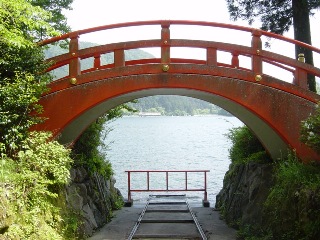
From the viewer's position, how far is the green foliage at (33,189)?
6281mm

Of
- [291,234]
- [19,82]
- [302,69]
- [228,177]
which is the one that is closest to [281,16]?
[302,69]

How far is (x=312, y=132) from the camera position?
309 inches

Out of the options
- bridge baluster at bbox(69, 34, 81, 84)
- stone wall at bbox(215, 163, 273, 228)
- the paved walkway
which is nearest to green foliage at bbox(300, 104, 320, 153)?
stone wall at bbox(215, 163, 273, 228)

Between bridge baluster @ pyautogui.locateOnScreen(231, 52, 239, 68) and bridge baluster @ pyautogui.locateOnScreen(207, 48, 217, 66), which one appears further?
bridge baluster @ pyautogui.locateOnScreen(231, 52, 239, 68)

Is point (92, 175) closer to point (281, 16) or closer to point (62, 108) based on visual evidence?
point (62, 108)

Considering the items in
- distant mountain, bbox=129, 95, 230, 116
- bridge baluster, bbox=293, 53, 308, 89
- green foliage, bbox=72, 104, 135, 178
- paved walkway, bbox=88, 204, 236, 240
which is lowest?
paved walkway, bbox=88, 204, 236, 240

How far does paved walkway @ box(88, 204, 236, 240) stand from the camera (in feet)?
33.6

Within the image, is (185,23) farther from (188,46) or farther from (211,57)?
(211,57)

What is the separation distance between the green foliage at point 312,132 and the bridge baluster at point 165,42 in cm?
336

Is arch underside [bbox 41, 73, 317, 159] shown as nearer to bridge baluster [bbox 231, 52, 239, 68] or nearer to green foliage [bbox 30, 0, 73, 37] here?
bridge baluster [bbox 231, 52, 239, 68]

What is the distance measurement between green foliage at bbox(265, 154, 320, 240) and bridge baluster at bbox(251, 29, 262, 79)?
214 centimetres

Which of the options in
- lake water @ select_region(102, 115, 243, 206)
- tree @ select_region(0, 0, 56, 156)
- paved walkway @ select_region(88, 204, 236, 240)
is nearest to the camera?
tree @ select_region(0, 0, 56, 156)

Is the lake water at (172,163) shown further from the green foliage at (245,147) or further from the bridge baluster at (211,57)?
the bridge baluster at (211,57)

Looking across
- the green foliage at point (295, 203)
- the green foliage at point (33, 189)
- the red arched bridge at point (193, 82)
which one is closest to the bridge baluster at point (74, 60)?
the red arched bridge at point (193, 82)
